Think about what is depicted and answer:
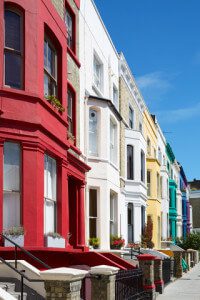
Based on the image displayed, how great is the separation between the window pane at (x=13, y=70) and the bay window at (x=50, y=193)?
7.00ft

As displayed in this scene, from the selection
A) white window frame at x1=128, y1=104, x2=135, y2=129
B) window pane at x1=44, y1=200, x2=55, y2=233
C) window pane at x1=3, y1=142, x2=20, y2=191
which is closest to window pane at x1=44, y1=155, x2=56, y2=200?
window pane at x1=44, y1=200, x2=55, y2=233

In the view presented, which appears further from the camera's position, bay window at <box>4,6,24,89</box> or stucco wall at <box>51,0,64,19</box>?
stucco wall at <box>51,0,64,19</box>

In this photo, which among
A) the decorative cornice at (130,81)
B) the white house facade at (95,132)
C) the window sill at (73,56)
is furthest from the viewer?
the decorative cornice at (130,81)

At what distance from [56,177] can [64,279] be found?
287 inches

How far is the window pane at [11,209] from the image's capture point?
47.2 ft

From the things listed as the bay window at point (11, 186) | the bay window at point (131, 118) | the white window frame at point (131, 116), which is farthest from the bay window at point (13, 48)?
the bay window at point (131, 118)

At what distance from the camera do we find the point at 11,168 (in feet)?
47.9

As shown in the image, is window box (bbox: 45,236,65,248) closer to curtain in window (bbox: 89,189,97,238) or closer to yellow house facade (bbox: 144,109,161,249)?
curtain in window (bbox: 89,189,97,238)

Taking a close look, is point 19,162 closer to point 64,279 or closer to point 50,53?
point 50,53

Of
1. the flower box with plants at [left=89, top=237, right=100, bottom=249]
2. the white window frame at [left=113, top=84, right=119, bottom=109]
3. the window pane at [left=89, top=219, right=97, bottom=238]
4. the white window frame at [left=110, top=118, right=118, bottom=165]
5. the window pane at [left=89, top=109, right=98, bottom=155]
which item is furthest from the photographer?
the white window frame at [left=113, top=84, right=119, bottom=109]

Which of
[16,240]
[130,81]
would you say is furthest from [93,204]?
[130,81]

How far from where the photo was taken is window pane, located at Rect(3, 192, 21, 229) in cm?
1440

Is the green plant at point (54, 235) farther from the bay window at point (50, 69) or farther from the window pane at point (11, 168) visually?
the bay window at point (50, 69)

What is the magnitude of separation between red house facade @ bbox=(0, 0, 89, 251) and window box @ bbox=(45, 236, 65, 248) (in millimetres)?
271
